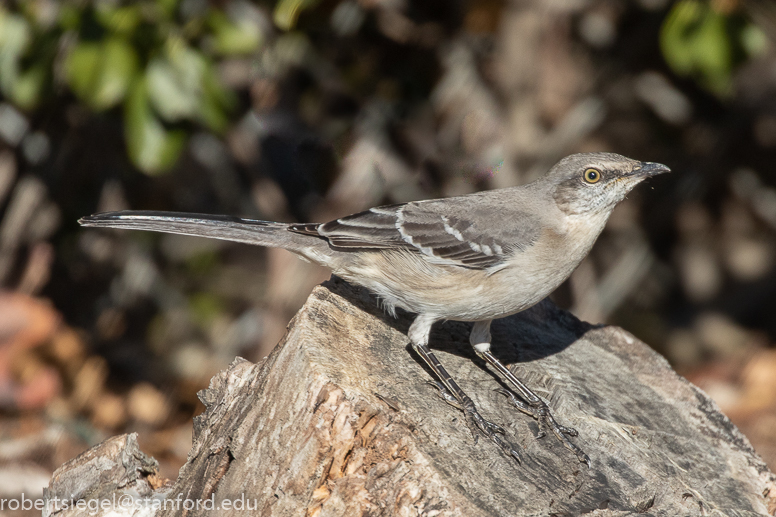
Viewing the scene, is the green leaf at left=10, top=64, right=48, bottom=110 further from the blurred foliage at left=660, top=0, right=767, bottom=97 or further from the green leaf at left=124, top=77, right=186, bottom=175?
the blurred foliage at left=660, top=0, right=767, bottom=97

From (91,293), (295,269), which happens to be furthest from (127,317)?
(295,269)

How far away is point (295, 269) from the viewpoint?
6676 millimetres

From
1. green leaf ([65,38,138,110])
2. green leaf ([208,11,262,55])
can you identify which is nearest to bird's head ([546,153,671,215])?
green leaf ([208,11,262,55])

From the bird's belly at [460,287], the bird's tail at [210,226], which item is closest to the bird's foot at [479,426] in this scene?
the bird's belly at [460,287]

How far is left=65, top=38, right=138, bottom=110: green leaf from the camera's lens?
4.04 metres

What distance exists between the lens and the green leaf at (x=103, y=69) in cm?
404

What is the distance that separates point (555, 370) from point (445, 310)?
29.2 inches

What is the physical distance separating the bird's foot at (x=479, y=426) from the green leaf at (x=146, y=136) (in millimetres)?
2412

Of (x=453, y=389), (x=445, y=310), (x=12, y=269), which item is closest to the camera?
(x=453, y=389)

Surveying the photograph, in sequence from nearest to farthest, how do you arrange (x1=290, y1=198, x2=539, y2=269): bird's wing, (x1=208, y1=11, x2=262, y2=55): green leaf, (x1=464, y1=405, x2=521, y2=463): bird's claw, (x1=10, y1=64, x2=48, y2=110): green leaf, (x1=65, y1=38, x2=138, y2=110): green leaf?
(x1=464, y1=405, x2=521, y2=463): bird's claw
(x1=290, y1=198, x2=539, y2=269): bird's wing
(x1=65, y1=38, x2=138, y2=110): green leaf
(x1=208, y1=11, x2=262, y2=55): green leaf
(x1=10, y1=64, x2=48, y2=110): green leaf

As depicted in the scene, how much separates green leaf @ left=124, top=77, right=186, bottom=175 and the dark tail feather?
2.13 ft

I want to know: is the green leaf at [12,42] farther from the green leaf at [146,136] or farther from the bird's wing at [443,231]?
the bird's wing at [443,231]

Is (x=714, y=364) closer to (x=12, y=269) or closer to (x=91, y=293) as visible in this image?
(x=91, y=293)

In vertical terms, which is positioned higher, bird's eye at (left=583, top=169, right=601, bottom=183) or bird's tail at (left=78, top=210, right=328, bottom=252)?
bird's tail at (left=78, top=210, right=328, bottom=252)
